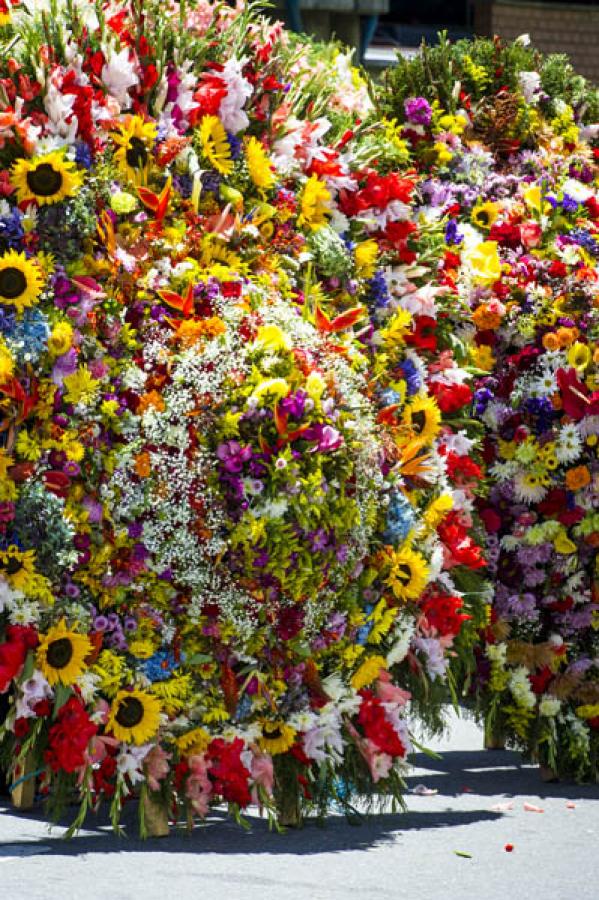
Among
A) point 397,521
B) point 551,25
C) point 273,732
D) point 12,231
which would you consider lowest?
point 273,732

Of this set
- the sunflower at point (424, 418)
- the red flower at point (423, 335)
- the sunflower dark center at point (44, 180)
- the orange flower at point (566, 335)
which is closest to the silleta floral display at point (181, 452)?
the sunflower dark center at point (44, 180)

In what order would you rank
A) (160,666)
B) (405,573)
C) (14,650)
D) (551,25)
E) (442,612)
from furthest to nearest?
(551,25) < (442,612) < (405,573) < (160,666) < (14,650)

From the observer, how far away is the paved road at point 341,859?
5484 millimetres

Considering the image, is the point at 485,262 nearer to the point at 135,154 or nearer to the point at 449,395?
→ the point at 449,395

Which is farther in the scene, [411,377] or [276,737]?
[411,377]

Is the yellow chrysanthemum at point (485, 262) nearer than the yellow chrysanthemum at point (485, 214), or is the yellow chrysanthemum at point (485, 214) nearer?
the yellow chrysanthemum at point (485, 262)

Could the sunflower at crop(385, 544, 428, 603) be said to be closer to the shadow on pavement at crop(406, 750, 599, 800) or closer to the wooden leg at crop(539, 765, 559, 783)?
the shadow on pavement at crop(406, 750, 599, 800)

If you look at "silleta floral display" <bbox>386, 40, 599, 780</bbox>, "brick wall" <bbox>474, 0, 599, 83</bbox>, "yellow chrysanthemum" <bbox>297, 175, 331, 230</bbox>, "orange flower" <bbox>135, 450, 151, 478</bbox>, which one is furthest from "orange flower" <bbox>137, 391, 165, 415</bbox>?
"brick wall" <bbox>474, 0, 599, 83</bbox>

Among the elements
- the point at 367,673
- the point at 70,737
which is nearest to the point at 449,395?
the point at 367,673

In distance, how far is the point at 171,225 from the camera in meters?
6.44

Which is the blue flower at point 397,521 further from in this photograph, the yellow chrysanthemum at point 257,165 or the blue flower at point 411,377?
the yellow chrysanthemum at point 257,165

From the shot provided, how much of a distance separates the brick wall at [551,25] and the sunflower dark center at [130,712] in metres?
12.4

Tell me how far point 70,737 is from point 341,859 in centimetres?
99

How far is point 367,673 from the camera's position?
6.61 metres
